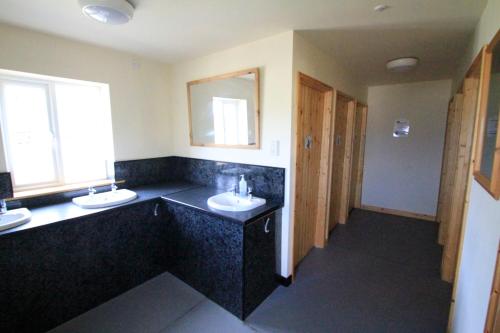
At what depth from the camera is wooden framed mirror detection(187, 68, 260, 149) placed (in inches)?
85.1

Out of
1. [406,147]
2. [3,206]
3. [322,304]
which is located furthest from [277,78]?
[406,147]

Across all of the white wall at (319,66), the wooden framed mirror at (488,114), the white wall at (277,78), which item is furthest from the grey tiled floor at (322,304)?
the white wall at (319,66)

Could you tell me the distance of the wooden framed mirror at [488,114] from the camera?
1100 millimetres

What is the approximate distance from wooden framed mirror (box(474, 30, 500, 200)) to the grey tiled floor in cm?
128

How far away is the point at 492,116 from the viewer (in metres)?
1.15

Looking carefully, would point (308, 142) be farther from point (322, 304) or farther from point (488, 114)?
point (322, 304)

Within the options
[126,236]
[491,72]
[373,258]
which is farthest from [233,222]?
[373,258]

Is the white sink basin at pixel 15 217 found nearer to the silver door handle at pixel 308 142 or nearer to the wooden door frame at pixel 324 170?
the wooden door frame at pixel 324 170

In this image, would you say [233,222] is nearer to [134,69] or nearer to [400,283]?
[400,283]

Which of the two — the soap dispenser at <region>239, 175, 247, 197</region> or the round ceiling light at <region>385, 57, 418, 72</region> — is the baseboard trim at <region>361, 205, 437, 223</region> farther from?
the soap dispenser at <region>239, 175, 247, 197</region>

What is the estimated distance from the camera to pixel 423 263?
2.55 meters

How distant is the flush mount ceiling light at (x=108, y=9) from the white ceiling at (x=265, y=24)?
10 cm

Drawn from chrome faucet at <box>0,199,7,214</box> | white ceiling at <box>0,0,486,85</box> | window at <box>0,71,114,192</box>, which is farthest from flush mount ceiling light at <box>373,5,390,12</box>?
chrome faucet at <box>0,199,7,214</box>

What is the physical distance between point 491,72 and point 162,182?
9.83 ft
